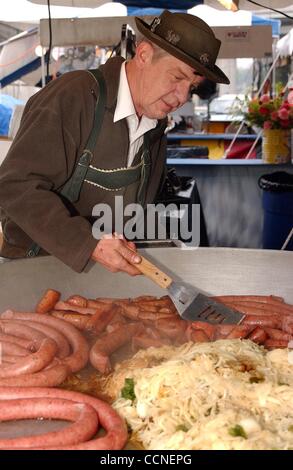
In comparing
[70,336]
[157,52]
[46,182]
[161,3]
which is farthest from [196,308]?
[161,3]

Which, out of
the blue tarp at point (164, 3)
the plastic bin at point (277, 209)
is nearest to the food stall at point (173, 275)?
the plastic bin at point (277, 209)

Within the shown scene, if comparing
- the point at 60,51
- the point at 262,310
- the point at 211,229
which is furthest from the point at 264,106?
the point at 262,310

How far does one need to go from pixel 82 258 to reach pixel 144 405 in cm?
83

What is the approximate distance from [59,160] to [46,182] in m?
0.12

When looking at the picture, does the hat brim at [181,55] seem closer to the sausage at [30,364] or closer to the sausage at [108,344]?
the sausage at [108,344]

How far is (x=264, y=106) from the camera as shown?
8.08 meters

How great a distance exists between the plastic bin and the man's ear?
4238 millimetres

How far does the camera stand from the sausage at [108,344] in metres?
2.29

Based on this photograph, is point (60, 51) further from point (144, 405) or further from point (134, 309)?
point (144, 405)

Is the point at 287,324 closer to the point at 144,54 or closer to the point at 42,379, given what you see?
the point at 42,379

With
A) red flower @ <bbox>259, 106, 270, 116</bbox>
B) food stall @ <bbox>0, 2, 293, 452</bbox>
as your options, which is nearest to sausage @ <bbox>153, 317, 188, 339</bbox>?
food stall @ <bbox>0, 2, 293, 452</bbox>

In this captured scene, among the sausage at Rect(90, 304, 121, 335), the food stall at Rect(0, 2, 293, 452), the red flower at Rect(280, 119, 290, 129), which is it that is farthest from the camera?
the red flower at Rect(280, 119, 290, 129)

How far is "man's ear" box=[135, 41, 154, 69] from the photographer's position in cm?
290

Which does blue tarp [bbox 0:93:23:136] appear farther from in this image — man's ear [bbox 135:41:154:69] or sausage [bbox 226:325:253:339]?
sausage [bbox 226:325:253:339]
